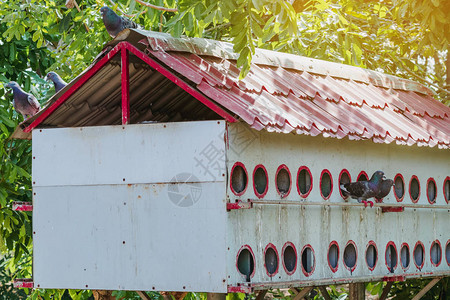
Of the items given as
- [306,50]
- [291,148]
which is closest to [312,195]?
[291,148]

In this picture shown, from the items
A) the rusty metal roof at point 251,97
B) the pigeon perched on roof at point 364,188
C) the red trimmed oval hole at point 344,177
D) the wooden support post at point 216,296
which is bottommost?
the wooden support post at point 216,296

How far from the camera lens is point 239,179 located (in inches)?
314

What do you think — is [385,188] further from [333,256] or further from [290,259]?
[290,259]

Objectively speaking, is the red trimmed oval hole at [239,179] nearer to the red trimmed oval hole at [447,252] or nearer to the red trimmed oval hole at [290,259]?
the red trimmed oval hole at [290,259]

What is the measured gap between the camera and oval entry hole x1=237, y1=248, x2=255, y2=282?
796 cm

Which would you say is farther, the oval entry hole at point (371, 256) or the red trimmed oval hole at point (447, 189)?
the red trimmed oval hole at point (447, 189)

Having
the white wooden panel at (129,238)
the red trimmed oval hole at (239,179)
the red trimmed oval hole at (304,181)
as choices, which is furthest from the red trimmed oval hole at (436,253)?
the white wooden panel at (129,238)

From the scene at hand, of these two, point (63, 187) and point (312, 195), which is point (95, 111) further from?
point (312, 195)

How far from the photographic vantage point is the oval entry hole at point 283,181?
8523 millimetres

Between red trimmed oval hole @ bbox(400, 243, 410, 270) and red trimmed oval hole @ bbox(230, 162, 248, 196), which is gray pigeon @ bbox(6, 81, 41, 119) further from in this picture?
red trimmed oval hole @ bbox(400, 243, 410, 270)

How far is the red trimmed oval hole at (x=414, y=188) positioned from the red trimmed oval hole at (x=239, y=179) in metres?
2.95

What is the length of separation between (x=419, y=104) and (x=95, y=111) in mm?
4259

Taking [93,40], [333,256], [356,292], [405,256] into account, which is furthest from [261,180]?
[93,40]

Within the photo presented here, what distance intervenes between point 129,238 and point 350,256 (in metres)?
2.34
